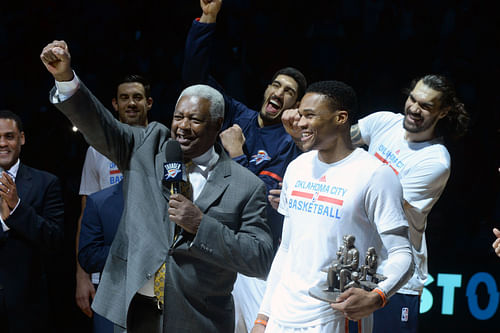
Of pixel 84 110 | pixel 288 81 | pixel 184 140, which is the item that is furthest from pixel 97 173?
pixel 84 110

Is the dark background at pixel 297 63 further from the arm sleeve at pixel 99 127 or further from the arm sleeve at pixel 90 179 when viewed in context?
the arm sleeve at pixel 99 127

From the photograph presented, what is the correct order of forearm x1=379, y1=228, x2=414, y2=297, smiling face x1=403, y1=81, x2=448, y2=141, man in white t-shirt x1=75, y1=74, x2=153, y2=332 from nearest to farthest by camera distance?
A: forearm x1=379, y1=228, x2=414, y2=297, smiling face x1=403, y1=81, x2=448, y2=141, man in white t-shirt x1=75, y1=74, x2=153, y2=332

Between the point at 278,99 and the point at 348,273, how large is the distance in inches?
71.6

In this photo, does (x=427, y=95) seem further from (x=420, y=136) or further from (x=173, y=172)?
(x=173, y=172)

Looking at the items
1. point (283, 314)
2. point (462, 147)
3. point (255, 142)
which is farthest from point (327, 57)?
point (283, 314)

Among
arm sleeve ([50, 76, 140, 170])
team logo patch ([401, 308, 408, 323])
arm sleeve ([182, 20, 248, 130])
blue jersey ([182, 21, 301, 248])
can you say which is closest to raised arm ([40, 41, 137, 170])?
arm sleeve ([50, 76, 140, 170])

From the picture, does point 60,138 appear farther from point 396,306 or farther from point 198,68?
point 396,306

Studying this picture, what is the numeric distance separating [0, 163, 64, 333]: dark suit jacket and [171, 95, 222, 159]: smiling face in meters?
1.43

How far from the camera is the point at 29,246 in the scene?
3641 millimetres

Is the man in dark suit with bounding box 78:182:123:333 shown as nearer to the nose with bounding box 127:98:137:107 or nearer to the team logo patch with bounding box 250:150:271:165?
the team logo patch with bounding box 250:150:271:165

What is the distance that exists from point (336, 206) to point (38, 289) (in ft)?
7.23

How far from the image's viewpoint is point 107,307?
2.39 m

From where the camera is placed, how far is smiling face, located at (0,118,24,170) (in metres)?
3.75

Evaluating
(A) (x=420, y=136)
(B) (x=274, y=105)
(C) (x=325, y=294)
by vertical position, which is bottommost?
(C) (x=325, y=294)
